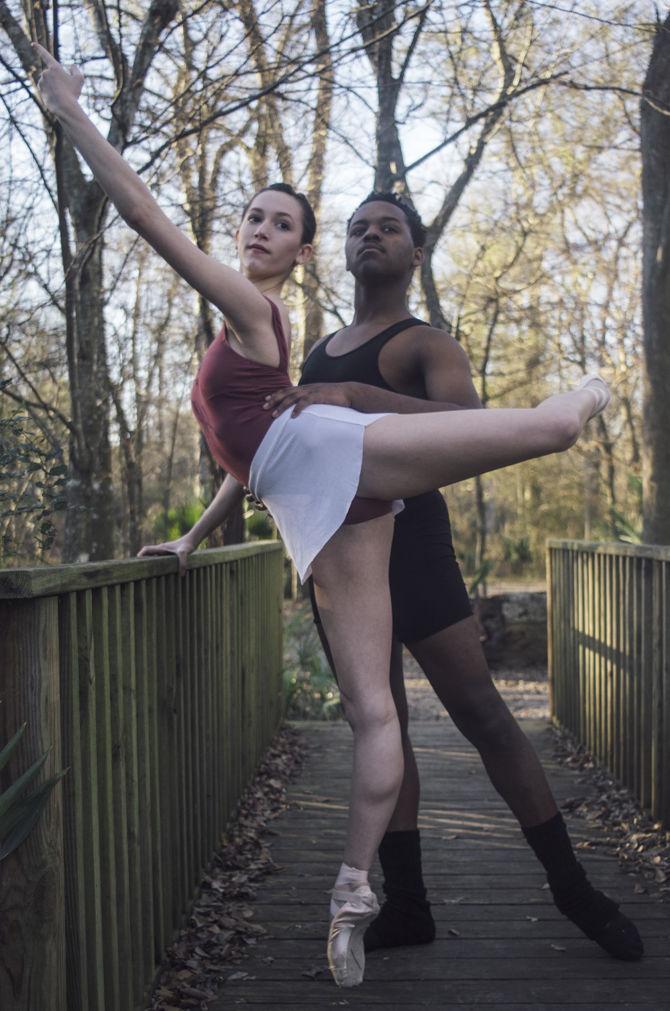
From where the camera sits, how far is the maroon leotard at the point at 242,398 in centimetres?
244

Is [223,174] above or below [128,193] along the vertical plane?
above

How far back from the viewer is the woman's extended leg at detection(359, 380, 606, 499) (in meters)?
2.33

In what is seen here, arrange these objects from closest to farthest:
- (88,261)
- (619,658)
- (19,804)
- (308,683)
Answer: (19,804)
(619,658)
(88,261)
(308,683)

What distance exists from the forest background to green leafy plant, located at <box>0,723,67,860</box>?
5.36 feet

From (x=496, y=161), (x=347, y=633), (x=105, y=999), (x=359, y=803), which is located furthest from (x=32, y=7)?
(x=496, y=161)

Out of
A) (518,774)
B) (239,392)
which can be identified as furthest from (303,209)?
(518,774)

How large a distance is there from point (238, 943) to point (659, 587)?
2.06m

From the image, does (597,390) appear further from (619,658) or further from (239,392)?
(619,658)

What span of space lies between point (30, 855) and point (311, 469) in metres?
1.01

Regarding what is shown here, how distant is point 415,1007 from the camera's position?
2648 millimetres

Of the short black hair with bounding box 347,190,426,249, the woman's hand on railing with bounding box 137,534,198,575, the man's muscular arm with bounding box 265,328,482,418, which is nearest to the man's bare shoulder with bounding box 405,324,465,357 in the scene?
the man's muscular arm with bounding box 265,328,482,418

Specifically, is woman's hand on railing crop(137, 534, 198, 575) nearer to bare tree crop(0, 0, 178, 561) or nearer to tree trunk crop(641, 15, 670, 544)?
bare tree crop(0, 0, 178, 561)

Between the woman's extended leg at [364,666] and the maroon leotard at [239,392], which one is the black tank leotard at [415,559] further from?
the maroon leotard at [239,392]

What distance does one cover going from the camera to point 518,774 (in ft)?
9.62
